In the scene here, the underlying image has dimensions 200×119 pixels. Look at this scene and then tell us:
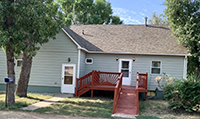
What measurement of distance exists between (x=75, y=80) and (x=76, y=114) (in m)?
5.08

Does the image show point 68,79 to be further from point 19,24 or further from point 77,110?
point 19,24

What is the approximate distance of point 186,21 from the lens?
13.1m

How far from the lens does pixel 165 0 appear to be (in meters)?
14.4

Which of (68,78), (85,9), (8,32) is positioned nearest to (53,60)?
(68,78)

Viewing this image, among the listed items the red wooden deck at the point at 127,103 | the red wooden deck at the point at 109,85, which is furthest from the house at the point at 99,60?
the red wooden deck at the point at 127,103

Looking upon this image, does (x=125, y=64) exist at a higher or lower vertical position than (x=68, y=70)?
higher

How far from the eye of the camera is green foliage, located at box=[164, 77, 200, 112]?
336 inches

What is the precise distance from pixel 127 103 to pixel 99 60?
201 inches

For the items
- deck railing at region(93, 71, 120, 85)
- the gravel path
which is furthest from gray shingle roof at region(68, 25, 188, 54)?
the gravel path

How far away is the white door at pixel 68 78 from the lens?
12.7 metres

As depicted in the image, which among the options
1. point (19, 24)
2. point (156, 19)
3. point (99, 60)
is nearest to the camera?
point (19, 24)

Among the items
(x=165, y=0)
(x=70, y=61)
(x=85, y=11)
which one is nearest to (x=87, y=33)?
(x=70, y=61)

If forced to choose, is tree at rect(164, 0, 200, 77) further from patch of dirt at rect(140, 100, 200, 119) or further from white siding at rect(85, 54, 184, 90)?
patch of dirt at rect(140, 100, 200, 119)

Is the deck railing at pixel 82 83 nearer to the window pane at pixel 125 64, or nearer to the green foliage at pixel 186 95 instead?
the window pane at pixel 125 64
